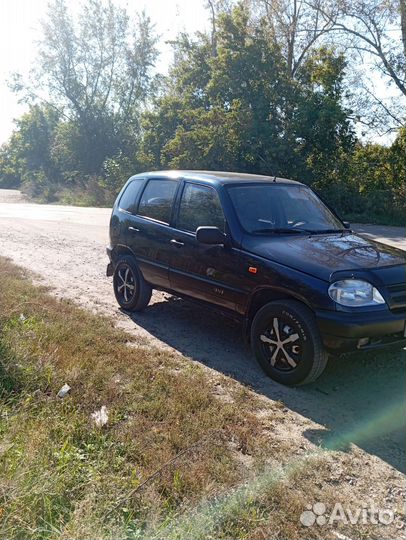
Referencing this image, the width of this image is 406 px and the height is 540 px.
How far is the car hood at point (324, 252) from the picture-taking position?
417 cm

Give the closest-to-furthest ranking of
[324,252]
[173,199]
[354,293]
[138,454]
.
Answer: [138,454] → [354,293] → [324,252] → [173,199]

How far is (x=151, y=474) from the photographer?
294 cm

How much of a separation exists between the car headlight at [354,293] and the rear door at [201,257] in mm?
1014

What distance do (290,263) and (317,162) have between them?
665 inches

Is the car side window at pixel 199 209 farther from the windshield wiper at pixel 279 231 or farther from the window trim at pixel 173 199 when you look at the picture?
the windshield wiper at pixel 279 231

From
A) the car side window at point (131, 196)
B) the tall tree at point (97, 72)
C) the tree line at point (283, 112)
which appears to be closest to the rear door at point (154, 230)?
the car side window at point (131, 196)

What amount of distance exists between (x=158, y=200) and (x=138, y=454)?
11.7 ft

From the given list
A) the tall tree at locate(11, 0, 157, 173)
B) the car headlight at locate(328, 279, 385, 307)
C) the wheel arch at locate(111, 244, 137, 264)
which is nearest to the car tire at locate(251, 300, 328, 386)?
the car headlight at locate(328, 279, 385, 307)

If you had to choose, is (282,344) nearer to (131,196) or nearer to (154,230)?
(154,230)

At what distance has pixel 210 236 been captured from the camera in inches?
189

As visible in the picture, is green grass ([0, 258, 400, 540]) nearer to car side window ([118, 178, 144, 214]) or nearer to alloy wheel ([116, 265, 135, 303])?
A: alloy wheel ([116, 265, 135, 303])

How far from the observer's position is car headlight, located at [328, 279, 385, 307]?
3994 millimetres

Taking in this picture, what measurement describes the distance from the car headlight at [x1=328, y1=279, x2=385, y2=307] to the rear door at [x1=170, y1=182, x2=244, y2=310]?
1.01 meters

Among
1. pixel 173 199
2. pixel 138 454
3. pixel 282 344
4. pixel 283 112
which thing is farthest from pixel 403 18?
pixel 138 454
